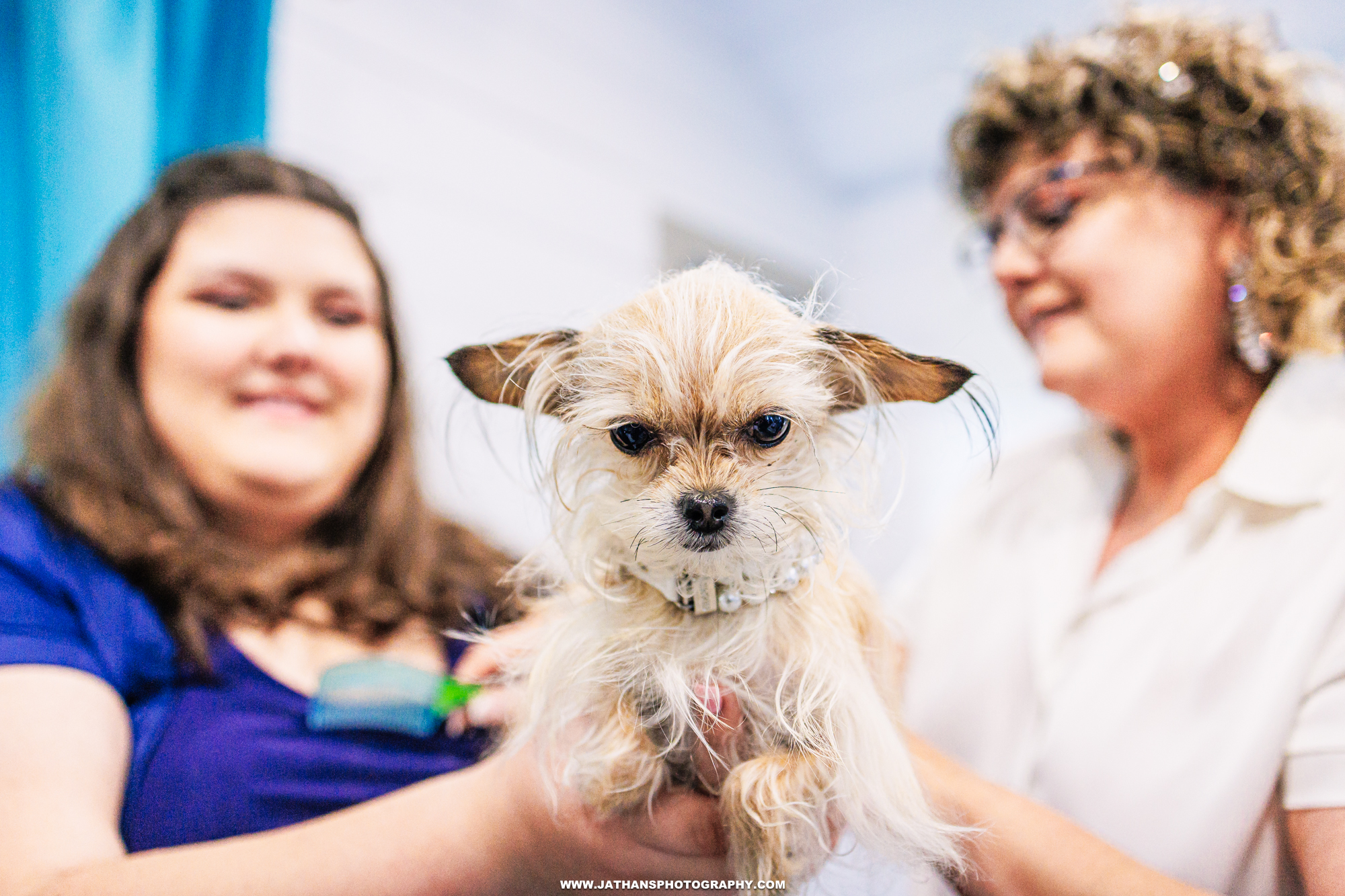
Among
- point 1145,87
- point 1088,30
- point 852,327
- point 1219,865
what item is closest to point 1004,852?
point 1219,865

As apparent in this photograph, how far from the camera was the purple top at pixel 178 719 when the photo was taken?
78 centimetres

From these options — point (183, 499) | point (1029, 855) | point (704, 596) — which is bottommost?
point (1029, 855)

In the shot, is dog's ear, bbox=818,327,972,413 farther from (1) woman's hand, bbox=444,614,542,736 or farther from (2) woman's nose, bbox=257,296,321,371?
(2) woman's nose, bbox=257,296,321,371

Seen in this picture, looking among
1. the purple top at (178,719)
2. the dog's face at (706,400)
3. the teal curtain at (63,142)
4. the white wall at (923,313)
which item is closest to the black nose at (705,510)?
the dog's face at (706,400)

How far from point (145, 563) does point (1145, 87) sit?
157cm

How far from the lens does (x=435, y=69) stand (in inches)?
74.5

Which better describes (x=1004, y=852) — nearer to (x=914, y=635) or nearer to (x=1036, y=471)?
(x=914, y=635)

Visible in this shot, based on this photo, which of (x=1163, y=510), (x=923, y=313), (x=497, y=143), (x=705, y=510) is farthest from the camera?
(x=923, y=313)

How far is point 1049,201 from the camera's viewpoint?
3.34ft

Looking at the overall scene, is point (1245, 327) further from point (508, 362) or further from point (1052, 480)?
point (508, 362)

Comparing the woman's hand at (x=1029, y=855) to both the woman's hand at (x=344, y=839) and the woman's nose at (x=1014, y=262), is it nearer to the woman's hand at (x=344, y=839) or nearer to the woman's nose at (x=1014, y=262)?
the woman's hand at (x=344, y=839)

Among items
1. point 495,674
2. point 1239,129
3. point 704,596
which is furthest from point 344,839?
point 1239,129

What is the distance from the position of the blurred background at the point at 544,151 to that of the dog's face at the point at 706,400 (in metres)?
0.04

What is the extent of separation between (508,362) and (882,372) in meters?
0.30
